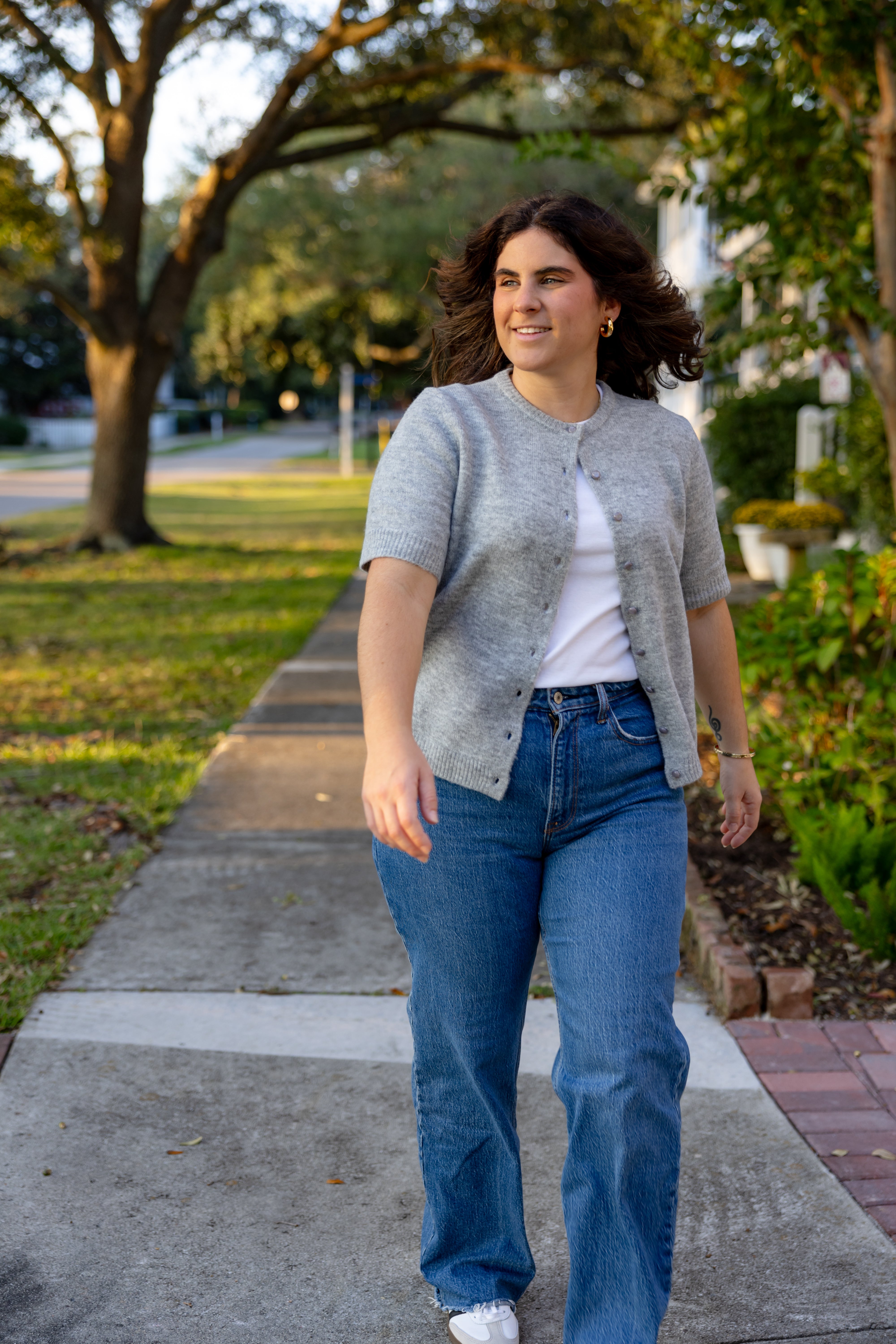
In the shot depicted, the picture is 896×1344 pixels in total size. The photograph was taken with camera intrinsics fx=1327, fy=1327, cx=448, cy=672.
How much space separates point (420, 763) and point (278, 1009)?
1.98 metres

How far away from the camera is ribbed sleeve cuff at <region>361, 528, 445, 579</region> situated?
197 cm

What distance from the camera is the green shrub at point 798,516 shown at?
36.4 ft

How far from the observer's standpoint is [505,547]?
6.70 feet

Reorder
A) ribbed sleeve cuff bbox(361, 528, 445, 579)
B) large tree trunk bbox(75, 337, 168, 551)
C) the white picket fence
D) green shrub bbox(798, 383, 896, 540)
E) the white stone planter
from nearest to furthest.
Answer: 1. ribbed sleeve cuff bbox(361, 528, 445, 579)
2. green shrub bbox(798, 383, 896, 540)
3. the white stone planter
4. large tree trunk bbox(75, 337, 168, 551)
5. the white picket fence

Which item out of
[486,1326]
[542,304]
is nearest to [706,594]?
[542,304]

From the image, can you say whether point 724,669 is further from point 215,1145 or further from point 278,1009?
point 278,1009

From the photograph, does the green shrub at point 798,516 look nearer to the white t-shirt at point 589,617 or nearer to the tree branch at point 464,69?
the tree branch at point 464,69

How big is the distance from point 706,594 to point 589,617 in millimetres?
344

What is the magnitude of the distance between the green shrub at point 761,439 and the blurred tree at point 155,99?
2985mm

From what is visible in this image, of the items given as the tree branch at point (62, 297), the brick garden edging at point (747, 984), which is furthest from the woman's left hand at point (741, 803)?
the tree branch at point (62, 297)

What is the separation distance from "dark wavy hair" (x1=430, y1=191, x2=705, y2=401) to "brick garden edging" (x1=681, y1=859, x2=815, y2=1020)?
5.36ft

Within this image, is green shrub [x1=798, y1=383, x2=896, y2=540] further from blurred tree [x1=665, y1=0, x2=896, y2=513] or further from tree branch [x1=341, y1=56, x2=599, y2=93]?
tree branch [x1=341, y1=56, x2=599, y2=93]

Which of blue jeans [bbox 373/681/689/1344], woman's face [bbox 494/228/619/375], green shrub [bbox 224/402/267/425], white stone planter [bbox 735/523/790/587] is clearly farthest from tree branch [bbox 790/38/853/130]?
green shrub [bbox 224/402/267/425]

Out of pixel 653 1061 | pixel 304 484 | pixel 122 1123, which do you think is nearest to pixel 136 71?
pixel 122 1123
